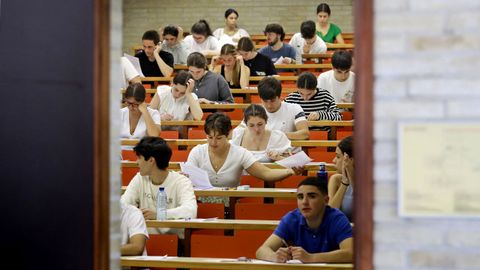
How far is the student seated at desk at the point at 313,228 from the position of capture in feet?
16.5

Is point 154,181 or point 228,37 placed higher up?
point 228,37

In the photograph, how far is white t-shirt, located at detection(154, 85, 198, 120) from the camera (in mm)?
8570

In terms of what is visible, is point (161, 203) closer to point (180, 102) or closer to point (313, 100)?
point (313, 100)

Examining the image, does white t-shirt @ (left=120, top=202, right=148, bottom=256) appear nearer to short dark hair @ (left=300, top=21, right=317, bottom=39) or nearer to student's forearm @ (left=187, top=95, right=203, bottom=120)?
student's forearm @ (left=187, top=95, right=203, bottom=120)

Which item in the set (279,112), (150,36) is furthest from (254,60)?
(279,112)

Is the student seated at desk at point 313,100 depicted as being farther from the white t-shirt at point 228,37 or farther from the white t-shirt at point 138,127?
the white t-shirt at point 228,37

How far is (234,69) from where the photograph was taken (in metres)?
9.91

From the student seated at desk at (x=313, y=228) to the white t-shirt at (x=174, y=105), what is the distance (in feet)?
11.7

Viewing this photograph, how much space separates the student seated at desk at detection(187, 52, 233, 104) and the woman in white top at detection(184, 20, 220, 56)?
2776 millimetres

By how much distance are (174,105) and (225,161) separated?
2274 mm
